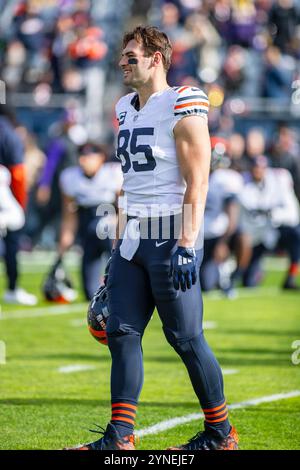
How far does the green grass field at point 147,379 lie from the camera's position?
5.75m

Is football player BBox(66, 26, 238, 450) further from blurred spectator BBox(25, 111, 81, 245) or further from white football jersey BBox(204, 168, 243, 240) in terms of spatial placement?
blurred spectator BBox(25, 111, 81, 245)

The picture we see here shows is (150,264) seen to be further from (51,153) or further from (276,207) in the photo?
(51,153)

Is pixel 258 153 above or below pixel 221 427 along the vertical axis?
above

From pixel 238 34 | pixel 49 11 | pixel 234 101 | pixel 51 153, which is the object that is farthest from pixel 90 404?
pixel 49 11

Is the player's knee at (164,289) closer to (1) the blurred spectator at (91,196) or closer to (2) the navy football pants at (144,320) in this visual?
(2) the navy football pants at (144,320)

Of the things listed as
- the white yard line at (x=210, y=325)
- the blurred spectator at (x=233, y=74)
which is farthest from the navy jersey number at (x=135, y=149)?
the blurred spectator at (x=233, y=74)

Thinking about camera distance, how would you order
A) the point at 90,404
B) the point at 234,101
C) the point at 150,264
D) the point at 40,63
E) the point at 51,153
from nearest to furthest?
the point at 150,264, the point at 90,404, the point at 51,153, the point at 234,101, the point at 40,63

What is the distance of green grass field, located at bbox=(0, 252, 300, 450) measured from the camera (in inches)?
227

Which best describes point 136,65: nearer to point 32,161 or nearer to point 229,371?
point 229,371

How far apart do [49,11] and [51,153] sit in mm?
6300

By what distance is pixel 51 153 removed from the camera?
611 inches

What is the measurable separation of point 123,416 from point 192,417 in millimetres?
1293

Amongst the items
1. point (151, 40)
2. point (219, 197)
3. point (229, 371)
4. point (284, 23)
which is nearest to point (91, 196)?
point (219, 197)

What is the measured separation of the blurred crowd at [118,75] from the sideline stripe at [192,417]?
9668mm
